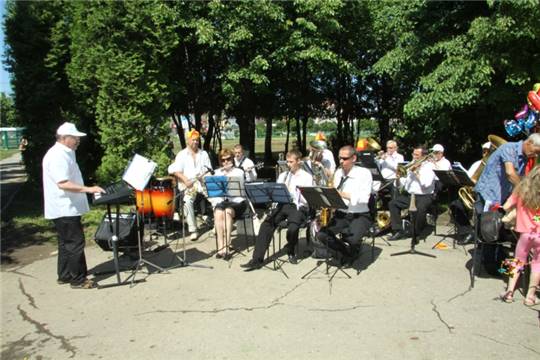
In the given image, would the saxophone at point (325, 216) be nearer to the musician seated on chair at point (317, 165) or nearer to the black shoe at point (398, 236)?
the musician seated on chair at point (317, 165)

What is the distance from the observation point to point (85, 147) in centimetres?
1236

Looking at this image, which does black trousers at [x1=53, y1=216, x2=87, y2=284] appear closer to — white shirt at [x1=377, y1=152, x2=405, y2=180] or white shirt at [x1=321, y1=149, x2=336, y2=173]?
white shirt at [x1=321, y1=149, x2=336, y2=173]

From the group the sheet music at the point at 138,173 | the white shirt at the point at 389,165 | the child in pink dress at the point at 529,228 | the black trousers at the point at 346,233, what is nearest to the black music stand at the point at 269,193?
the black trousers at the point at 346,233

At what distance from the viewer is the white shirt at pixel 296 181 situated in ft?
24.2

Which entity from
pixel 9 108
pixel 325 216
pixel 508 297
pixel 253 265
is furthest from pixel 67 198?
pixel 9 108

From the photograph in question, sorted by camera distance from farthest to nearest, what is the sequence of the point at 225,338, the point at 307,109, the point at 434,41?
the point at 307,109, the point at 434,41, the point at 225,338

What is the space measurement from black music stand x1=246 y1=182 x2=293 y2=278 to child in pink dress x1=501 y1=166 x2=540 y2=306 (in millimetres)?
2900

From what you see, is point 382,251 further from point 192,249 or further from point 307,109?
point 307,109

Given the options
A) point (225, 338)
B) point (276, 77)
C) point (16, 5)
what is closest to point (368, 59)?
point (276, 77)

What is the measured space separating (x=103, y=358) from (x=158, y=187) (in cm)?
473

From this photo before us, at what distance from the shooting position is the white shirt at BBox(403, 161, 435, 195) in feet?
26.4

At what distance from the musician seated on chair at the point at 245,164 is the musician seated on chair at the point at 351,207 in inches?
94.8

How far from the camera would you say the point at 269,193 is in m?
6.81

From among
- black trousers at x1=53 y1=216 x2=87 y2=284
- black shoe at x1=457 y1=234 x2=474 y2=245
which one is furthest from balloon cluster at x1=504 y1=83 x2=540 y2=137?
black trousers at x1=53 y1=216 x2=87 y2=284
